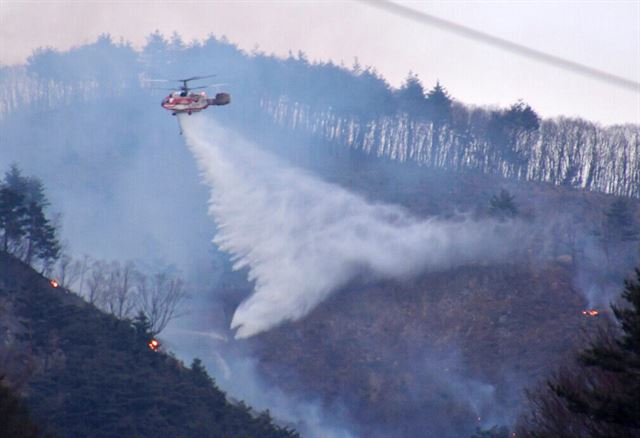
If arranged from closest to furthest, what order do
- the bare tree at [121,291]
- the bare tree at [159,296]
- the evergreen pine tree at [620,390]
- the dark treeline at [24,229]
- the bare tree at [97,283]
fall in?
the evergreen pine tree at [620,390] → the dark treeline at [24,229] → the bare tree at [121,291] → the bare tree at [97,283] → the bare tree at [159,296]

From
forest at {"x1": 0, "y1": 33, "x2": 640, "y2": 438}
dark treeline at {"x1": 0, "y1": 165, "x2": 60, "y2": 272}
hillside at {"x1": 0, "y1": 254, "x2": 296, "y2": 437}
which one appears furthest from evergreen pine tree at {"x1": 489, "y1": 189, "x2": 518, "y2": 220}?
hillside at {"x1": 0, "y1": 254, "x2": 296, "y2": 437}

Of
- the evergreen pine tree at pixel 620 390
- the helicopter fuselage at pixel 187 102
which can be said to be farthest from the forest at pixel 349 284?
the evergreen pine tree at pixel 620 390

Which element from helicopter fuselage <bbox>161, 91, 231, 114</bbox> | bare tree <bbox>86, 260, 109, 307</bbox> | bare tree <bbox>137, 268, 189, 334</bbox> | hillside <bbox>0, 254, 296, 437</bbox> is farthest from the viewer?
bare tree <bbox>137, 268, 189, 334</bbox>

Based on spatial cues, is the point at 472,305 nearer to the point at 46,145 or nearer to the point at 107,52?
the point at 46,145

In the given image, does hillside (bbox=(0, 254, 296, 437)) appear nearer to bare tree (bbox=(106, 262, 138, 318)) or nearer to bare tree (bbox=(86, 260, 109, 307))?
bare tree (bbox=(106, 262, 138, 318))

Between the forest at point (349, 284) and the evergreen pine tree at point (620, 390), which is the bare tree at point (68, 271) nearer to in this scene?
the forest at point (349, 284)

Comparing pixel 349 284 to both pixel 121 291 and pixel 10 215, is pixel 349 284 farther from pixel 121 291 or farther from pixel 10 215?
pixel 10 215
